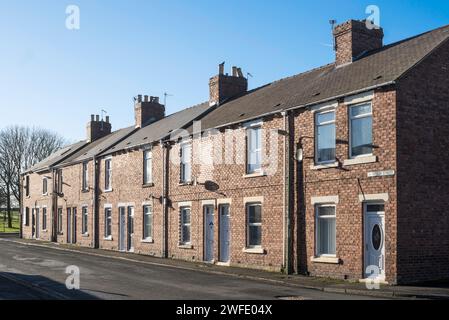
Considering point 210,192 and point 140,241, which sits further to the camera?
point 140,241

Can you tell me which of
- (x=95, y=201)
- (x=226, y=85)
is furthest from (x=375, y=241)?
(x=95, y=201)

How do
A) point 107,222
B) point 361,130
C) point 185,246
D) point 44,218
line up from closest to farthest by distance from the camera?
point 361,130 → point 185,246 → point 107,222 → point 44,218

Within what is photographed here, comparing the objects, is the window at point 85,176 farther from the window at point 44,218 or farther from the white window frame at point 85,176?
the window at point 44,218

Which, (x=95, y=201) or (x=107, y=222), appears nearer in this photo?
(x=107, y=222)

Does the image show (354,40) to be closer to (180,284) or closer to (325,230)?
(325,230)

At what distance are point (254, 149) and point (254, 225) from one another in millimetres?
2873

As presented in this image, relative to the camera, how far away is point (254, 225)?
22219 mm

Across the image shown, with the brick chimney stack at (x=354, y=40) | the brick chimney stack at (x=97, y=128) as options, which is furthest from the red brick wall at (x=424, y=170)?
the brick chimney stack at (x=97, y=128)

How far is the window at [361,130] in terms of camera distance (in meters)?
17.9

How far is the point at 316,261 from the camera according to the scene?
62.5ft

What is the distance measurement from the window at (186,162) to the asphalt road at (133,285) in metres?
5.02
